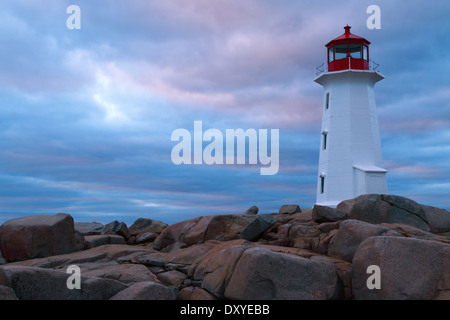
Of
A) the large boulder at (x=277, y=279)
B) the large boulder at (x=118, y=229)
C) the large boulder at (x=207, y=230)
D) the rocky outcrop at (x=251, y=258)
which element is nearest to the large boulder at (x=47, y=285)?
the rocky outcrop at (x=251, y=258)

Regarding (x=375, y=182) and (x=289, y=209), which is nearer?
(x=289, y=209)

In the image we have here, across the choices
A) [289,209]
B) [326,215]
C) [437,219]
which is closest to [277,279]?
[326,215]

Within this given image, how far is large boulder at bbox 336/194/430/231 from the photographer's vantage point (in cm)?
1598

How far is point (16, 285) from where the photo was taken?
9234mm

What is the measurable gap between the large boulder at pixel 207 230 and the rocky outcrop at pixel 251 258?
4cm

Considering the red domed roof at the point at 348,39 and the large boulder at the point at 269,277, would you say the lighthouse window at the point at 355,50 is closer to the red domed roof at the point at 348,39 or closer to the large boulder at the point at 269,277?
the red domed roof at the point at 348,39

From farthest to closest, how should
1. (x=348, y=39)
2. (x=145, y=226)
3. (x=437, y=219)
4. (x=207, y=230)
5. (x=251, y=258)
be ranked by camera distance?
1. (x=348, y=39)
2. (x=145, y=226)
3. (x=437, y=219)
4. (x=207, y=230)
5. (x=251, y=258)

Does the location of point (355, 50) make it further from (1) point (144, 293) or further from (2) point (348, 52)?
(1) point (144, 293)

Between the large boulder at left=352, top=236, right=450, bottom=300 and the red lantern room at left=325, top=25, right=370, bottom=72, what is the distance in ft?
62.0

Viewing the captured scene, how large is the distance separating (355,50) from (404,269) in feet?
70.1

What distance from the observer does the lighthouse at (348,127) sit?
26.3 meters

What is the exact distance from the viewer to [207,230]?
15766mm

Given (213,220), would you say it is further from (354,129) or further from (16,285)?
(354,129)

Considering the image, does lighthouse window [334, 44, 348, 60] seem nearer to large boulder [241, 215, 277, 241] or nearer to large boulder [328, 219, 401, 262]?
large boulder [241, 215, 277, 241]
